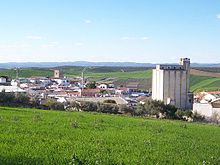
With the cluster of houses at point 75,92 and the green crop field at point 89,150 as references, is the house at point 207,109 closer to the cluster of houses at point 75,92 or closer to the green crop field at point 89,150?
the cluster of houses at point 75,92

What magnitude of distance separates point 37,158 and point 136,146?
4.66 m

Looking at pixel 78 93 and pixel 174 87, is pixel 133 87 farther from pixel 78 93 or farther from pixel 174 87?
pixel 174 87

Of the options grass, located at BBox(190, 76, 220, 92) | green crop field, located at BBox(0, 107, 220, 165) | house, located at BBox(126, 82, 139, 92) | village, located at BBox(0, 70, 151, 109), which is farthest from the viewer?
grass, located at BBox(190, 76, 220, 92)

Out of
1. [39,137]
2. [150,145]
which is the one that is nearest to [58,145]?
[39,137]

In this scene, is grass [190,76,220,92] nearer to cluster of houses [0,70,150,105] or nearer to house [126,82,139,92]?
house [126,82,139,92]

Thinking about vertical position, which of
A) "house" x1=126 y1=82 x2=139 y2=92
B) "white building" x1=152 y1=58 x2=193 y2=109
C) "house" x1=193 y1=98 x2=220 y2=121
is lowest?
"house" x1=126 y1=82 x2=139 y2=92

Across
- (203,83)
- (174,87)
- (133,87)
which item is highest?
(174,87)

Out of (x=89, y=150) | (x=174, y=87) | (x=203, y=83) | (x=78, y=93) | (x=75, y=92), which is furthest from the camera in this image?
(x=203, y=83)

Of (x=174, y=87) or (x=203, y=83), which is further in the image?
(x=203, y=83)

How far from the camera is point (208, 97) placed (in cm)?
8819

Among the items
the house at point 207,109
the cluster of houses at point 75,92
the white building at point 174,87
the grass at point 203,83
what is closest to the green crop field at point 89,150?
the cluster of houses at point 75,92

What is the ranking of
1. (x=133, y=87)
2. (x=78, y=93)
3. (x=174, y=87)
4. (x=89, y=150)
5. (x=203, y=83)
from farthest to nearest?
→ (x=203, y=83) → (x=133, y=87) → (x=78, y=93) → (x=174, y=87) → (x=89, y=150)

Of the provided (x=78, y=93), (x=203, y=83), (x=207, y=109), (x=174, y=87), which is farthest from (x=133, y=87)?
(x=207, y=109)

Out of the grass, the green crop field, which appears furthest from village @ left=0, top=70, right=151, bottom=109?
the green crop field
